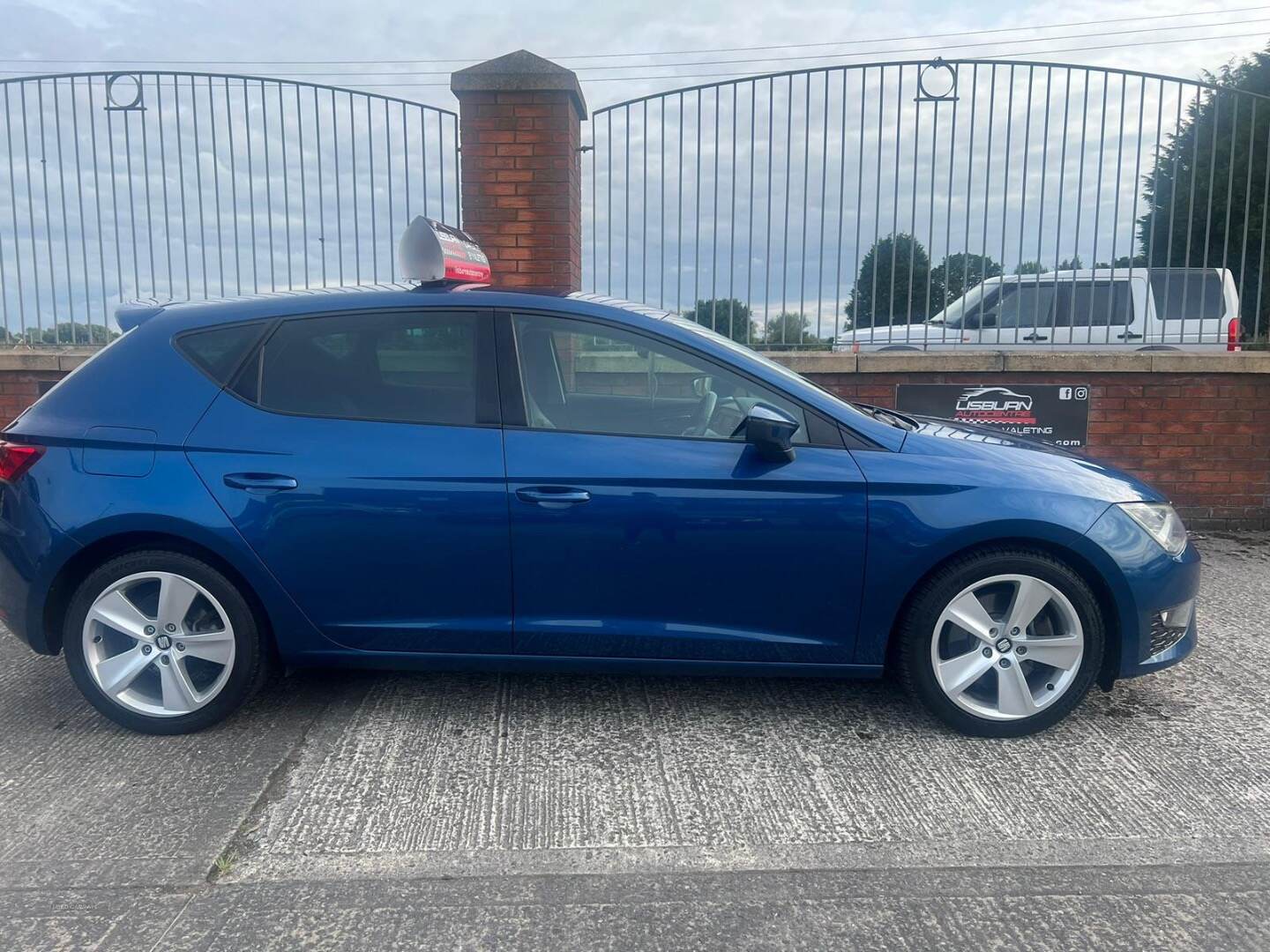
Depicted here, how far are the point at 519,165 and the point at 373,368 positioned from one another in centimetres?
389

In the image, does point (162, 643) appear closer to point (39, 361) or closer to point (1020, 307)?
point (39, 361)

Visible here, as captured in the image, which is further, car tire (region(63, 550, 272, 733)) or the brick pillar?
the brick pillar

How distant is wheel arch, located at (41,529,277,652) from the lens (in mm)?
3305

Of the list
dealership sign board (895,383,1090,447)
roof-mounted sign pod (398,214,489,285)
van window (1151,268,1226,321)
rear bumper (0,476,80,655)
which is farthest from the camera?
van window (1151,268,1226,321)

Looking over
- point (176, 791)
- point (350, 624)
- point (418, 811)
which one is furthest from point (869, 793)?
point (176, 791)

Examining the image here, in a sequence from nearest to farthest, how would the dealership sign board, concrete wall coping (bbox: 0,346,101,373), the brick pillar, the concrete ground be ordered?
1. the concrete ground
2. the dealership sign board
3. the brick pillar
4. concrete wall coping (bbox: 0,346,101,373)

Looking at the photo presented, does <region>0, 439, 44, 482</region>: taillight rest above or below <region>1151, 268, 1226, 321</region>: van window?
below

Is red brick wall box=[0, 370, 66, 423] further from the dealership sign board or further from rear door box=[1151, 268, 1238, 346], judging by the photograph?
rear door box=[1151, 268, 1238, 346]

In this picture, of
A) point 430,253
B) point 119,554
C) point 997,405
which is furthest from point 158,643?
point 997,405

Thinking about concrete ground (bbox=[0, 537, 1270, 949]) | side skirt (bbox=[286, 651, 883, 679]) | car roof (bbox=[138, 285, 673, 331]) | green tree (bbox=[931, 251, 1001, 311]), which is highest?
green tree (bbox=[931, 251, 1001, 311])

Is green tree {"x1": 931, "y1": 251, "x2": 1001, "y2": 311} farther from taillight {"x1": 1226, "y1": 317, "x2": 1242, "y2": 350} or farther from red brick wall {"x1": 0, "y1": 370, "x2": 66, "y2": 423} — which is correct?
red brick wall {"x1": 0, "y1": 370, "x2": 66, "y2": 423}

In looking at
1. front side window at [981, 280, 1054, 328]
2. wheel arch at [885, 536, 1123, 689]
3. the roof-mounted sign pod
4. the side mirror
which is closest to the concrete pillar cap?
the roof-mounted sign pod

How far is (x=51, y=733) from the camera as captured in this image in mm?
3449

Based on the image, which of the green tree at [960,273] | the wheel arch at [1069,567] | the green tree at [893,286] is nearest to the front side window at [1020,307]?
the green tree at [960,273]
